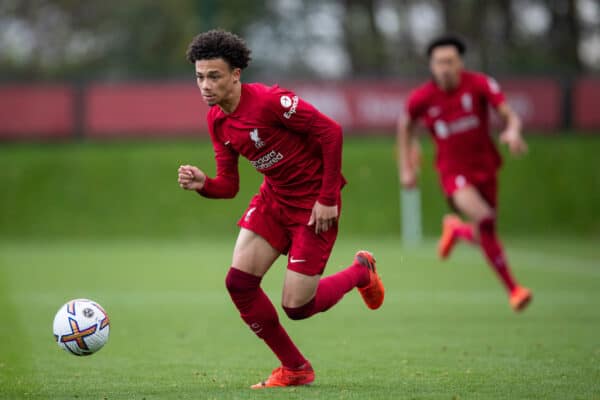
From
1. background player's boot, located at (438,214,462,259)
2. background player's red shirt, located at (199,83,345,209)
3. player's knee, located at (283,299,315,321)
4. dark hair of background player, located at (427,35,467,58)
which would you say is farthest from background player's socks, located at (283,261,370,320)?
background player's boot, located at (438,214,462,259)

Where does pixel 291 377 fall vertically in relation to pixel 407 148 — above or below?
below

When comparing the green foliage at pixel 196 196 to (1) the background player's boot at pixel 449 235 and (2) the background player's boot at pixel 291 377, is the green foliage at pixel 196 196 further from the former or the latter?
(2) the background player's boot at pixel 291 377

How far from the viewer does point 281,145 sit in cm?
631

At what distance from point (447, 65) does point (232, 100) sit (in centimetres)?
446

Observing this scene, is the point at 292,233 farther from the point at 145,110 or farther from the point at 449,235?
the point at 145,110

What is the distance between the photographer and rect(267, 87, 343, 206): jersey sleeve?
616cm

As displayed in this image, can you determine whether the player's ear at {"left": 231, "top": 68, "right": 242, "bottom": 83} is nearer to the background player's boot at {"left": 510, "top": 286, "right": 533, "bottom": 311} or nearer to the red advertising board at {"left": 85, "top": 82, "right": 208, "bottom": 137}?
the background player's boot at {"left": 510, "top": 286, "right": 533, "bottom": 311}

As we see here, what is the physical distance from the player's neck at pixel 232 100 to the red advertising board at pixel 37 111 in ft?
63.4

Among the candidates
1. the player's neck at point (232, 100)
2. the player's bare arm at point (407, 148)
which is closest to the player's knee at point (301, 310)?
the player's neck at point (232, 100)

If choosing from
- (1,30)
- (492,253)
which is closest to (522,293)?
(492,253)

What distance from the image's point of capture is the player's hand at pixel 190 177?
6.16 meters

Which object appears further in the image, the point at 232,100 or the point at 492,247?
the point at 492,247

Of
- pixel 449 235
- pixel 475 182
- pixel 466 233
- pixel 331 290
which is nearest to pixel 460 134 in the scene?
pixel 475 182

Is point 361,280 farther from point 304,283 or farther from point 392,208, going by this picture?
point 392,208
